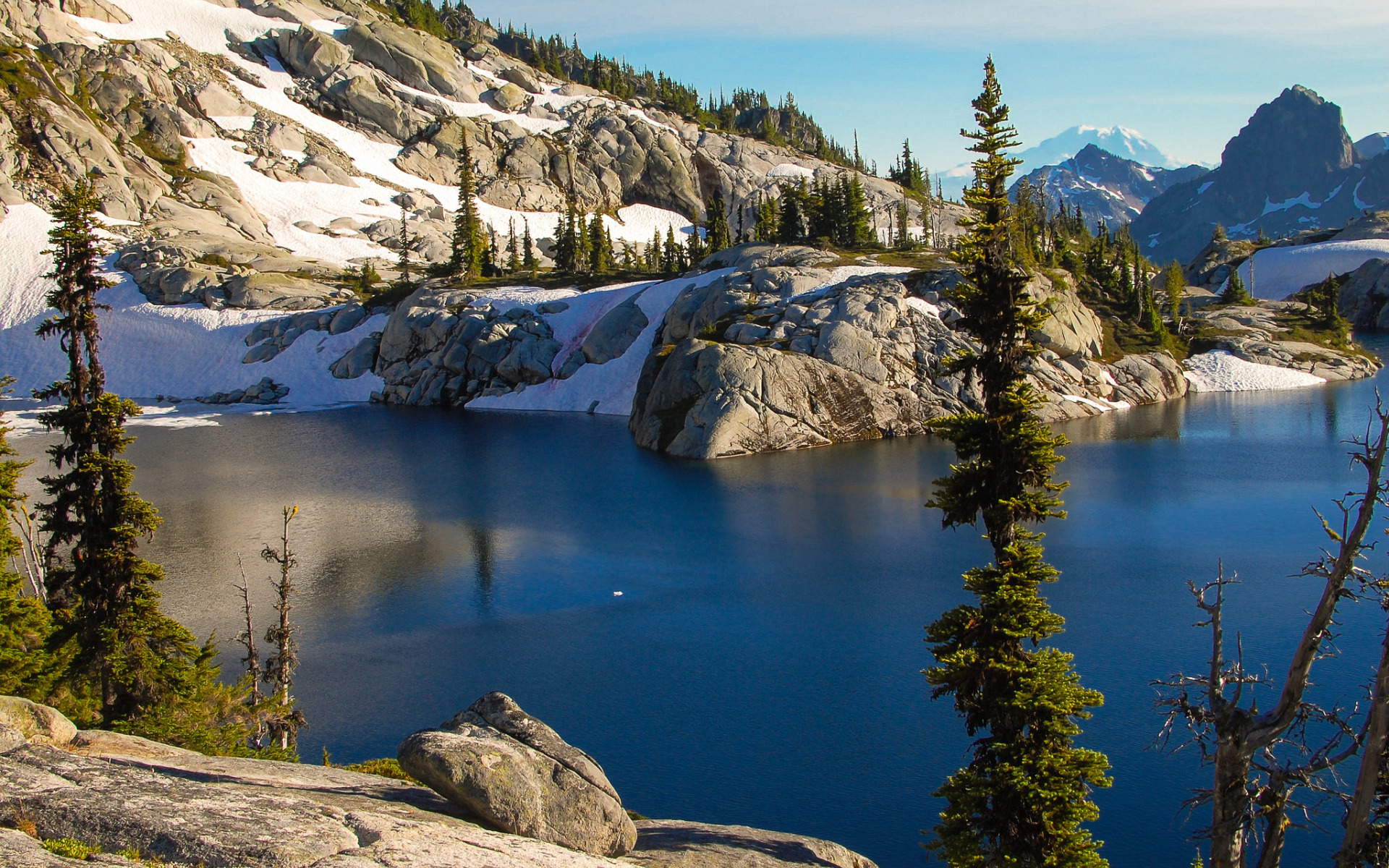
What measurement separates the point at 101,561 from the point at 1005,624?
21197 millimetres

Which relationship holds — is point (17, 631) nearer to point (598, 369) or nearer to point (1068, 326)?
point (598, 369)

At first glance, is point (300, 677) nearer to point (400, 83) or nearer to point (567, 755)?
point (567, 755)

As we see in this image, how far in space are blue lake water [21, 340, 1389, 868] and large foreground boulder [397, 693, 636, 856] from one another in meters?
6.08

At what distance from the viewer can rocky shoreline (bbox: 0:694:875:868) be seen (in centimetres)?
882

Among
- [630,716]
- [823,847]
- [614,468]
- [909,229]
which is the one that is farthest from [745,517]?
[909,229]

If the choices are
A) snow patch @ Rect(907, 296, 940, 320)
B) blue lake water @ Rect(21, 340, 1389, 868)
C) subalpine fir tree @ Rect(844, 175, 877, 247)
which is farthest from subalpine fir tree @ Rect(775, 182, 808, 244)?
blue lake water @ Rect(21, 340, 1389, 868)

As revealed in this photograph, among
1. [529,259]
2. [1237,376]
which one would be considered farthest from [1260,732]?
[529,259]

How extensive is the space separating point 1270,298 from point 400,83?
174 metres

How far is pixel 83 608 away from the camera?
21.6m

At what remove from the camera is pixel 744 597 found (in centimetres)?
3216

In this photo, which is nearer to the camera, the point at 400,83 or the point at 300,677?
the point at 300,677

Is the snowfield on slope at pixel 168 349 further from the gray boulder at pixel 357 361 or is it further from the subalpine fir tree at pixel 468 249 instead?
the subalpine fir tree at pixel 468 249

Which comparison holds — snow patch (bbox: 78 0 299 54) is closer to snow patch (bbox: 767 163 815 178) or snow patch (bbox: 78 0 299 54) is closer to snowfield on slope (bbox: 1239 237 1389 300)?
snow patch (bbox: 767 163 815 178)

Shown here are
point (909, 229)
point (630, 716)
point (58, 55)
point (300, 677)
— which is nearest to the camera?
point (630, 716)
